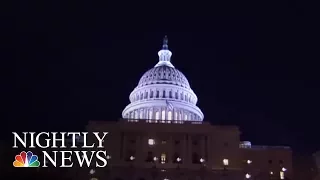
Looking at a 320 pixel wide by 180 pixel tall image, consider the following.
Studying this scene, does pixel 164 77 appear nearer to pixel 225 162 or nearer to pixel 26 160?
pixel 225 162

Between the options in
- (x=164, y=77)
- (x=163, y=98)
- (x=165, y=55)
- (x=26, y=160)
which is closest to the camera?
(x=26, y=160)

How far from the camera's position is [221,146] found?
283 ft

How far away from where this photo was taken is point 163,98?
114 m

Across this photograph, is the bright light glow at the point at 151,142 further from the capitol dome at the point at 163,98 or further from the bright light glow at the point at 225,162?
the capitol dome at the point at 163,98

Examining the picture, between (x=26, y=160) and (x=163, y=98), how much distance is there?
45376 mm

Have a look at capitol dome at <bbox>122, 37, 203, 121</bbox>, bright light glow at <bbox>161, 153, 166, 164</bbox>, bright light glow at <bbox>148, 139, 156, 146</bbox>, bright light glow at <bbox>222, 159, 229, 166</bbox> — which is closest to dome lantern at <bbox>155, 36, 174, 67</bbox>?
capitol dome at <bbox>122, 37, 203, 121</bbox>

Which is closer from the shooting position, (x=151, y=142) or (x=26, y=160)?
(x=26, y=160)

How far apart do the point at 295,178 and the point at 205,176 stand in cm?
1544

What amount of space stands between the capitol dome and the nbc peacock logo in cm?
3747

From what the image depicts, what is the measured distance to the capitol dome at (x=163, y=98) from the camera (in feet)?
364

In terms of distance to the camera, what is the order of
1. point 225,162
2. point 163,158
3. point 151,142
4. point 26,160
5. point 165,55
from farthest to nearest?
point 165,55 → point 151,142 → point 163,158 → point 225,162 → point 26,160

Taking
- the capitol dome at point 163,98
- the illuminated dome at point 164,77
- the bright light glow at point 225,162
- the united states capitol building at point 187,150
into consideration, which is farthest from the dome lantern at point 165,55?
the bright light glow at point 225,162

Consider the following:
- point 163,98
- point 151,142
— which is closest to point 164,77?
point 163,98

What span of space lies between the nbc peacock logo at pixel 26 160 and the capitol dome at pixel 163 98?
3747 centimetres
